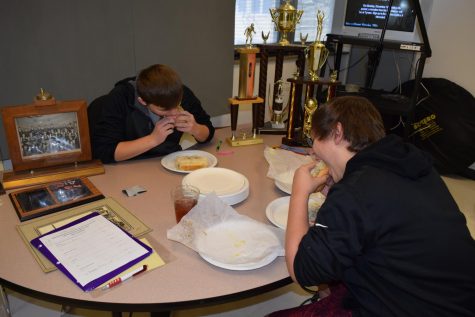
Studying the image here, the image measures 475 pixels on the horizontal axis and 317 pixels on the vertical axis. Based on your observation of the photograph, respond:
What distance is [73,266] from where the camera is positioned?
90 cm

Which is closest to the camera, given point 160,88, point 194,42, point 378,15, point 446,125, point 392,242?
point 392,242

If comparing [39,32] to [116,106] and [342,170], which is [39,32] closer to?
[116,106]

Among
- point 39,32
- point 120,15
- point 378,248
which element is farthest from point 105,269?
point 120,15

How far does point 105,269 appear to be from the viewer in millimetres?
893

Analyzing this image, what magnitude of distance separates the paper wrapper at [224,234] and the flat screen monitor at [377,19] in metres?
3.07

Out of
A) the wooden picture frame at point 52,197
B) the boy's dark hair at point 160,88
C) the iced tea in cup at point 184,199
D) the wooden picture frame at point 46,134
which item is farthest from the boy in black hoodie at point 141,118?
the iced tea in cup at point 184,199

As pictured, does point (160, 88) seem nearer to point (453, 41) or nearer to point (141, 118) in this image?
point (141, 118)

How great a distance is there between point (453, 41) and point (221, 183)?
9.62 feet

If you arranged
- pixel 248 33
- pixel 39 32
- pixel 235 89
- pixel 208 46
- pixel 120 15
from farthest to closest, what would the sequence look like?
pixel 235 89 → pixel 208 46 → pixel 120 15 → pixel 39 32 → pixel 248 33

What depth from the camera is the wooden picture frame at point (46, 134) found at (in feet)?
4.04

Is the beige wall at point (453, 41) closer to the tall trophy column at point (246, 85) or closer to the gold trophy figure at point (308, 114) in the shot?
the gold trophy figure at point (308, 114)

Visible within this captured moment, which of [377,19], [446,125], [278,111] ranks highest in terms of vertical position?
[377,19]

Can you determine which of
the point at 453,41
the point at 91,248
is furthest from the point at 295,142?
the point at 453,41

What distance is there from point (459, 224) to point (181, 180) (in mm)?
880
